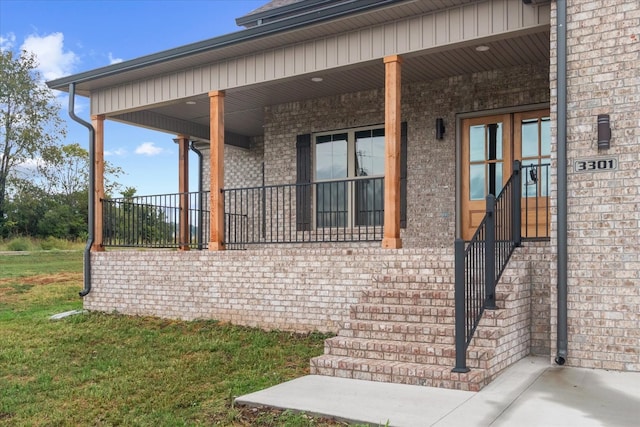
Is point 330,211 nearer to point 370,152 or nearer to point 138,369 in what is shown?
point 370,152

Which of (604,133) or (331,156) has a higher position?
(331,156)

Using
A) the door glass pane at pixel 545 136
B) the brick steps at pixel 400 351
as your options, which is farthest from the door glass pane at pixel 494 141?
the brick steps at pixel 400 351

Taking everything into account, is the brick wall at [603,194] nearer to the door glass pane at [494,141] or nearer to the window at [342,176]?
the door glass pane at [494,141]

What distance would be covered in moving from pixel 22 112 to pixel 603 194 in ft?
100

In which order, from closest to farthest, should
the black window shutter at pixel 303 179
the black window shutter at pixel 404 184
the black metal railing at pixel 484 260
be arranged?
the black metal railing at pixel 484 260
the black window shutter at pixel 404 184
the black window shutter at pixel 303 179

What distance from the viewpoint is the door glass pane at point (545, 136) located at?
7.80m

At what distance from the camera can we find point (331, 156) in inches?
393

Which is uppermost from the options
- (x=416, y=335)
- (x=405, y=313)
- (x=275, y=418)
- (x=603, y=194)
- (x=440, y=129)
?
(x=440, y=129)

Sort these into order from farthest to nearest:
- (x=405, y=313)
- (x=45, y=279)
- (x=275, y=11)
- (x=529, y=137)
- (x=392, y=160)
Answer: (x=45, y=279), (x=275, y=11), (x=529, y=137), (x=392, y=160), (x=405, y=313)

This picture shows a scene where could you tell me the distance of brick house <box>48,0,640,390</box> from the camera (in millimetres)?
5387

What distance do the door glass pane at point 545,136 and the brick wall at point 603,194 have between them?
2286 mm

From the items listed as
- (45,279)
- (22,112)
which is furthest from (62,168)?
(45,279)

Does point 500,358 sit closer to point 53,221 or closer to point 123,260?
point 123,260

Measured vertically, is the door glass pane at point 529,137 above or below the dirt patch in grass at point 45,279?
above
